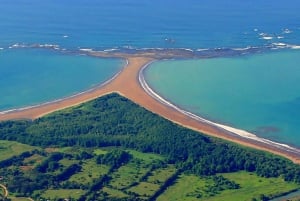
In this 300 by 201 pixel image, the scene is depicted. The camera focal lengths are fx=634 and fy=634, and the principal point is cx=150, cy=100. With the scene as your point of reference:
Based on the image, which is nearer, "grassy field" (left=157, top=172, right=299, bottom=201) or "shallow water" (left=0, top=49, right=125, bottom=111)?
"grassy field" (left=157, top=172, right=299, bottom=201)

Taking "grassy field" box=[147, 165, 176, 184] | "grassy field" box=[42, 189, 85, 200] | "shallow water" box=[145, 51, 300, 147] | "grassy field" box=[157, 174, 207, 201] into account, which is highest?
"shallow water" box=[145, 51, 300, 147]

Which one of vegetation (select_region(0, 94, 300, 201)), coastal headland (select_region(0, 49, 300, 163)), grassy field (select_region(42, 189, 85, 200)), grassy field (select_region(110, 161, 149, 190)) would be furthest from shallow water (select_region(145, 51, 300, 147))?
grassy field (select_region(42, 189, 85, 200))

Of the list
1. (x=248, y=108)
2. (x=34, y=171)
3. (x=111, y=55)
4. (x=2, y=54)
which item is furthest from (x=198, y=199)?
(x=2, y=54)

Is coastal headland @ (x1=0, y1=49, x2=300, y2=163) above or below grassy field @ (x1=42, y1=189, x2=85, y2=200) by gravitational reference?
above

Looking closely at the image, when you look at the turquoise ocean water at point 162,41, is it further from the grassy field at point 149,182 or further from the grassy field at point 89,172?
the grassy field at point 89,172

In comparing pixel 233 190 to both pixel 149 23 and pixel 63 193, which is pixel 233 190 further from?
pixel 149 23

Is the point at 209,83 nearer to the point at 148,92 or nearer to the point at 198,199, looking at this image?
the point at 148,92

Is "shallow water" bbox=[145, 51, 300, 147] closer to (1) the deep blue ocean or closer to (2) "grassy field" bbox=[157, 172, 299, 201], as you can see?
(1) the deep blue ocean

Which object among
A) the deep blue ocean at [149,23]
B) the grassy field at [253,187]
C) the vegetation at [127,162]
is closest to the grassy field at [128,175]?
the vegetation at [127,162]
